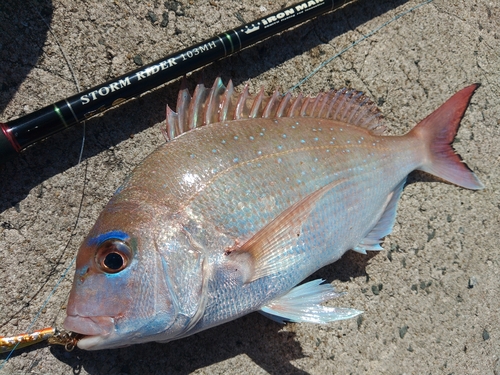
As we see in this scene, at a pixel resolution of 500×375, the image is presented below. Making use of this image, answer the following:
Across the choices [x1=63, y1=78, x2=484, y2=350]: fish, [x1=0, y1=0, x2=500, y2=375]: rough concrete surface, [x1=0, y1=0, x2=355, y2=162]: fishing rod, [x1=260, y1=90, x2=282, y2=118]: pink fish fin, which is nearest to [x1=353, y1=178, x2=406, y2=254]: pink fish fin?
[x1=63, y1=78, x2=484, y2=350]: fish

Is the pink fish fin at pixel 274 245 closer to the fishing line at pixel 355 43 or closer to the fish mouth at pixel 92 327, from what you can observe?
the fish mouth at pixel 92 327

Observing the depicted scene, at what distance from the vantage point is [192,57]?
60.9 inches

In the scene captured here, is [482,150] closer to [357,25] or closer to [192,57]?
[357,25]

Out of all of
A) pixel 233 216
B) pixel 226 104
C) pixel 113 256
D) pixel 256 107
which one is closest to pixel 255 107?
pixel 256 107

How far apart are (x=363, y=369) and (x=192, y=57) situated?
1.51 metres

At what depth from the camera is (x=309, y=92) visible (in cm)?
181

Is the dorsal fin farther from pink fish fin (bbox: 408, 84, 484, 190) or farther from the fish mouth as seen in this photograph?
the fish mouth

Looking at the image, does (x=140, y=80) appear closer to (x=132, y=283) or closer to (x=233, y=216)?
(x=233, y=216)

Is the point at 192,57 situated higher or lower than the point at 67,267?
higher

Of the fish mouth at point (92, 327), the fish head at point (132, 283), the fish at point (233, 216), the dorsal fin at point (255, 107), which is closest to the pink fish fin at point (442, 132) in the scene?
the fish at point (233, 216)

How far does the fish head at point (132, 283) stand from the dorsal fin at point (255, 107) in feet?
1.22

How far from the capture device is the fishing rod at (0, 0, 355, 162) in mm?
1371

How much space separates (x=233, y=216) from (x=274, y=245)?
0.17m

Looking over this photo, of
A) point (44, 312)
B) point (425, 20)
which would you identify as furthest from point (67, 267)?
point (425, 20)
